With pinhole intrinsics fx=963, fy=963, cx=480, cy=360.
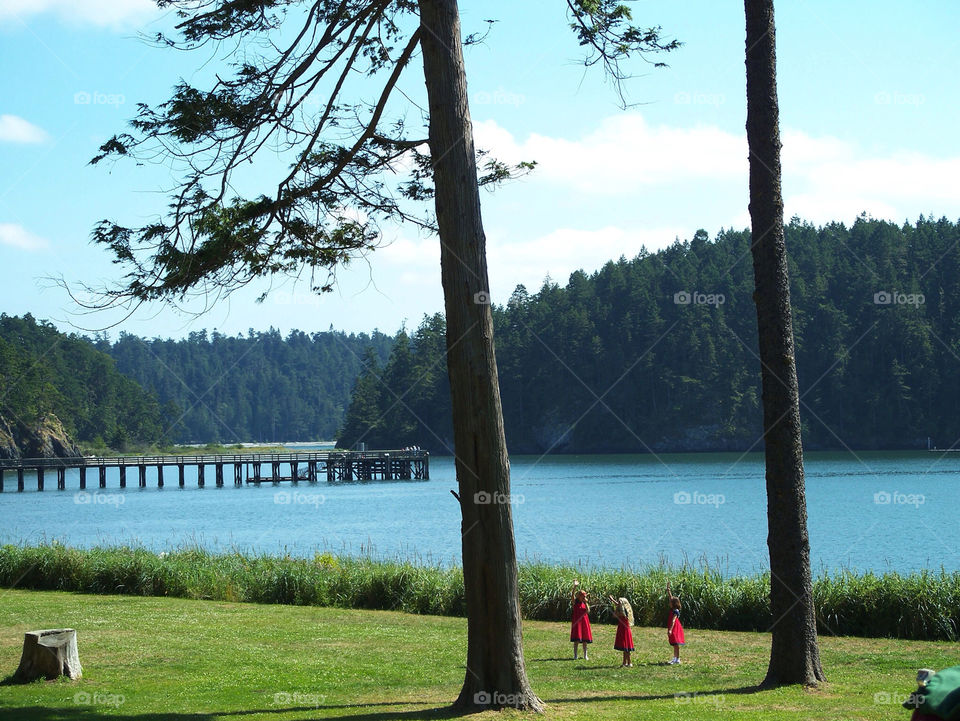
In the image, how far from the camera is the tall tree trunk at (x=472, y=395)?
8625 millimetres

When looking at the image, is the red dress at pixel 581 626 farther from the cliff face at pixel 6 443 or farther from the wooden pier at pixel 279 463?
the cliff face at pixel 6 443

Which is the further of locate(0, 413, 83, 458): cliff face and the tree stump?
locate(0, 413, 83, 458): cliff face

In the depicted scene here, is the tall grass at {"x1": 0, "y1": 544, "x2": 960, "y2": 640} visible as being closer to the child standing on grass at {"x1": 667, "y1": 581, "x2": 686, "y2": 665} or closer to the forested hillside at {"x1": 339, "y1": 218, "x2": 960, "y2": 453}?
the child standing on grass at {"x1": 667, "y1": 581, "x2": 686, "y2": 665}

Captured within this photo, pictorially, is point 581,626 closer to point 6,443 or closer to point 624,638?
point 624,638

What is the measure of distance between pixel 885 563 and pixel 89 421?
5107 inches

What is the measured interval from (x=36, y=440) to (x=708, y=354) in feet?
253

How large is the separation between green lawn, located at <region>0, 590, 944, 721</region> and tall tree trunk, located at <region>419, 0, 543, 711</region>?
1.60 feet

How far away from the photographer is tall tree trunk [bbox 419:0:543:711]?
862cm

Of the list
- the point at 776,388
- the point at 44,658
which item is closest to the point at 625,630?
the point at 776,388

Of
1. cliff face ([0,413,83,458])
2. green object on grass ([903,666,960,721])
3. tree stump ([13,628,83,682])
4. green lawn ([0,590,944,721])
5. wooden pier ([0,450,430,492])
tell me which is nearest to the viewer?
green object on grass ([903,666,960,721])

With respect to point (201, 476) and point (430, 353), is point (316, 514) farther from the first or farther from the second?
point (430, 353)

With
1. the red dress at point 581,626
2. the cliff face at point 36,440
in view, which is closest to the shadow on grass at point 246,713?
the red dress at point 581,626

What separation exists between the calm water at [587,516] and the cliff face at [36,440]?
2819 centimetres

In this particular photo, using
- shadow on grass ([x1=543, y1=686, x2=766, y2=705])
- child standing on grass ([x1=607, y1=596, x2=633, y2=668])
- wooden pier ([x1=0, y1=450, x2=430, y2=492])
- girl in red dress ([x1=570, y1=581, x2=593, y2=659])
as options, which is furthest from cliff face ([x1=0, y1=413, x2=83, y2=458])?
shadow on grass ([x1=543, y1=686, x2=766, y2=705])
